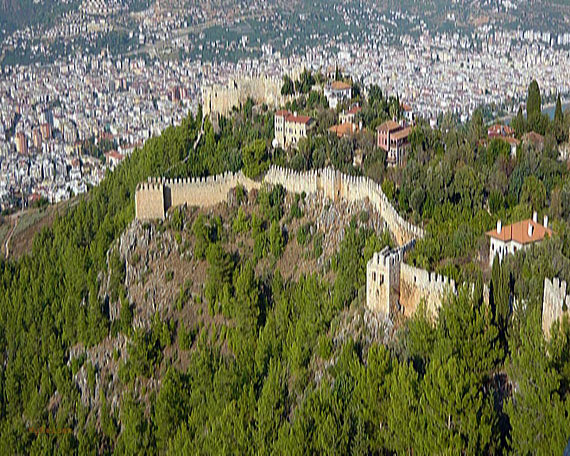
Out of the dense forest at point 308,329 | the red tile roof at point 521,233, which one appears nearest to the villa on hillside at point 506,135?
the dense forest at point 308,329

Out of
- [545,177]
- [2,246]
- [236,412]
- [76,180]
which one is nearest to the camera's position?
[236,412]

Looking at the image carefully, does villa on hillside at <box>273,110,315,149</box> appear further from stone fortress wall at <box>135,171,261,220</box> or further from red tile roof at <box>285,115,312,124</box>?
stone fortress wall at <box>135,171,261,220</box>

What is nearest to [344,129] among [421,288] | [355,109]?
[355,109]

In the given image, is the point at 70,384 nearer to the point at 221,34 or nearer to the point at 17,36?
the point at 221,34

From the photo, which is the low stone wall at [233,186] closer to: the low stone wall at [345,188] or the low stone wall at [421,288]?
the low stone wall at [345,188]

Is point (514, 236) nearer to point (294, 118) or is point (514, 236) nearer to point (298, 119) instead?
point (298, 119)

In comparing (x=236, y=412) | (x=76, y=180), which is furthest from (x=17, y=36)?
(x=236, y=412)
